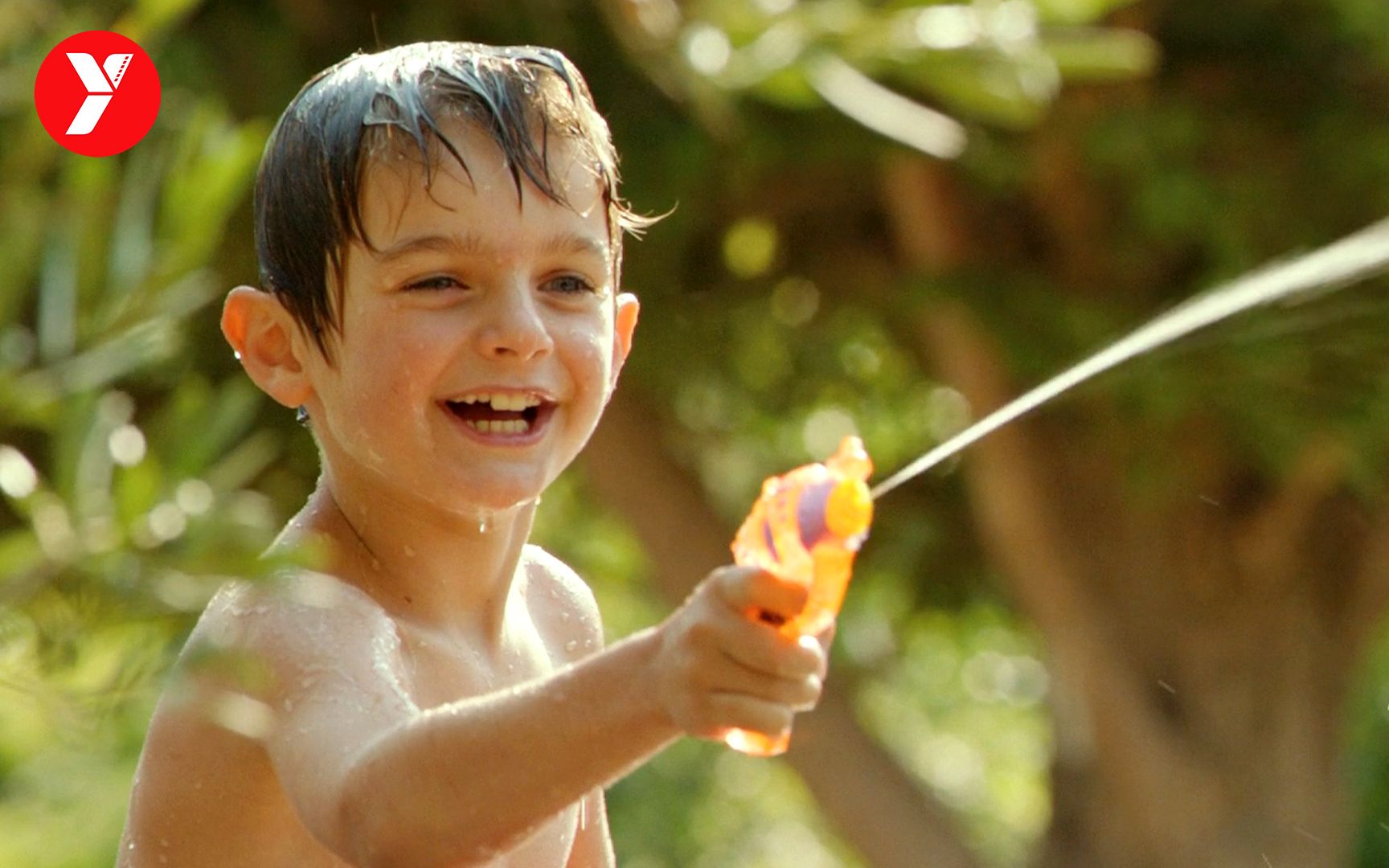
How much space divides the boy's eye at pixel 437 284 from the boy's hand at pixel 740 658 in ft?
1.55

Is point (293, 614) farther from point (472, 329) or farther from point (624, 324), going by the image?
point (624, 324)

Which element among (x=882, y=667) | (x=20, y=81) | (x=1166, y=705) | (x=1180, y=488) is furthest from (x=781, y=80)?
(x=882, y=667)

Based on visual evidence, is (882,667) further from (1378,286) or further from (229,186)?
(229,186)

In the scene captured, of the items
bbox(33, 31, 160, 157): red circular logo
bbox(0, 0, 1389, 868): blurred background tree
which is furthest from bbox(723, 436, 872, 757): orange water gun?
bbox(0, 0, 1389, 868): blurred background tree

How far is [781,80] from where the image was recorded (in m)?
3.28

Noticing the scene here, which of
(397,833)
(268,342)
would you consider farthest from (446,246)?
(397,833)

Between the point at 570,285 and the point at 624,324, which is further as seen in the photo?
the point at 624,324

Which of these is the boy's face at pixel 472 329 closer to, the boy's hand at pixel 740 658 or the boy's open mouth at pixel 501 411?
the boy's open mouth at pixel 501 411

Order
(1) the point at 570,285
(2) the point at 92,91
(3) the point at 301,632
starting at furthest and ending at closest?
(2) the point at 92,91 < (1) the point at 570,285 < (3) the point at 301,632

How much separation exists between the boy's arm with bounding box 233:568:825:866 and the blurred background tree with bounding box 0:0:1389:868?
1.01m

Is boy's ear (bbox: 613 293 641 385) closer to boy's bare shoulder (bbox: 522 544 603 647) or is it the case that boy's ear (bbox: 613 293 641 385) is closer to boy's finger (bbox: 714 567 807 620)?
boy's bare shoulder (bbox: 522 544 603 647)

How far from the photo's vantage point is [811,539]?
3.66 feet

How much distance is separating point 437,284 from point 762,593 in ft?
1.75

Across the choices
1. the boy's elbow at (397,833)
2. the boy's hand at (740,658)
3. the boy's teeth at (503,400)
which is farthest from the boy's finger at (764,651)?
the boy's teeth at (503,400)
